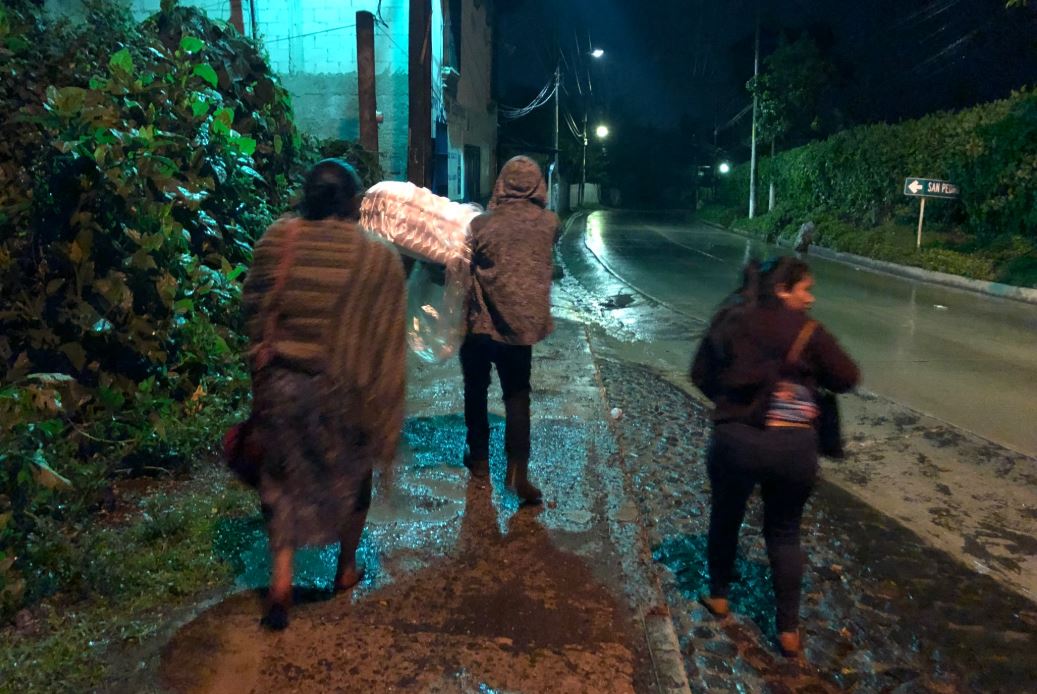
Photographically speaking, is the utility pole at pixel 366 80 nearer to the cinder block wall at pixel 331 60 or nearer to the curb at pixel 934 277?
the cinder block wall at pixel 331 60

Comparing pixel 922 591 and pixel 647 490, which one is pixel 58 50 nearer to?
pixel 647 490

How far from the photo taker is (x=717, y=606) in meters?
3.59

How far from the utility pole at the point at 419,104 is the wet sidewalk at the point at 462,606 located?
20.2 ft

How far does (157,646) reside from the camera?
118 inches

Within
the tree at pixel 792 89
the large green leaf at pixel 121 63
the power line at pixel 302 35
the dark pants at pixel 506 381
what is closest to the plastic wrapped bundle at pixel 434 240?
the dark pants at pixel 506 381

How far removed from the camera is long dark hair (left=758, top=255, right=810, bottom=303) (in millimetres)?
3035

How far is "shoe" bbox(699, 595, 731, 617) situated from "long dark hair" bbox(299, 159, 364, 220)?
7.44 feet

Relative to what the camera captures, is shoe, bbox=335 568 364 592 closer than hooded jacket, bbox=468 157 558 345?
Yes

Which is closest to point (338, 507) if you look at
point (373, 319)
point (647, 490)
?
point (373, 319)

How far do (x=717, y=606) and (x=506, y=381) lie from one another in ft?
4.96

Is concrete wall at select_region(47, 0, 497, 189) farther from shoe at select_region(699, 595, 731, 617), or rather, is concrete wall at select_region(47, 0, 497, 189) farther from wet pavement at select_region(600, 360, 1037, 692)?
shoe at select_region(699, 595, 731, 617)

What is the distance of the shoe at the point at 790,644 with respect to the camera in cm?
328

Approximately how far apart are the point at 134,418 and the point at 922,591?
4274 mm

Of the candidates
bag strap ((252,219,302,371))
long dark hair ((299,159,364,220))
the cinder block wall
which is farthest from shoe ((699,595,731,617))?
the cinder block wall
